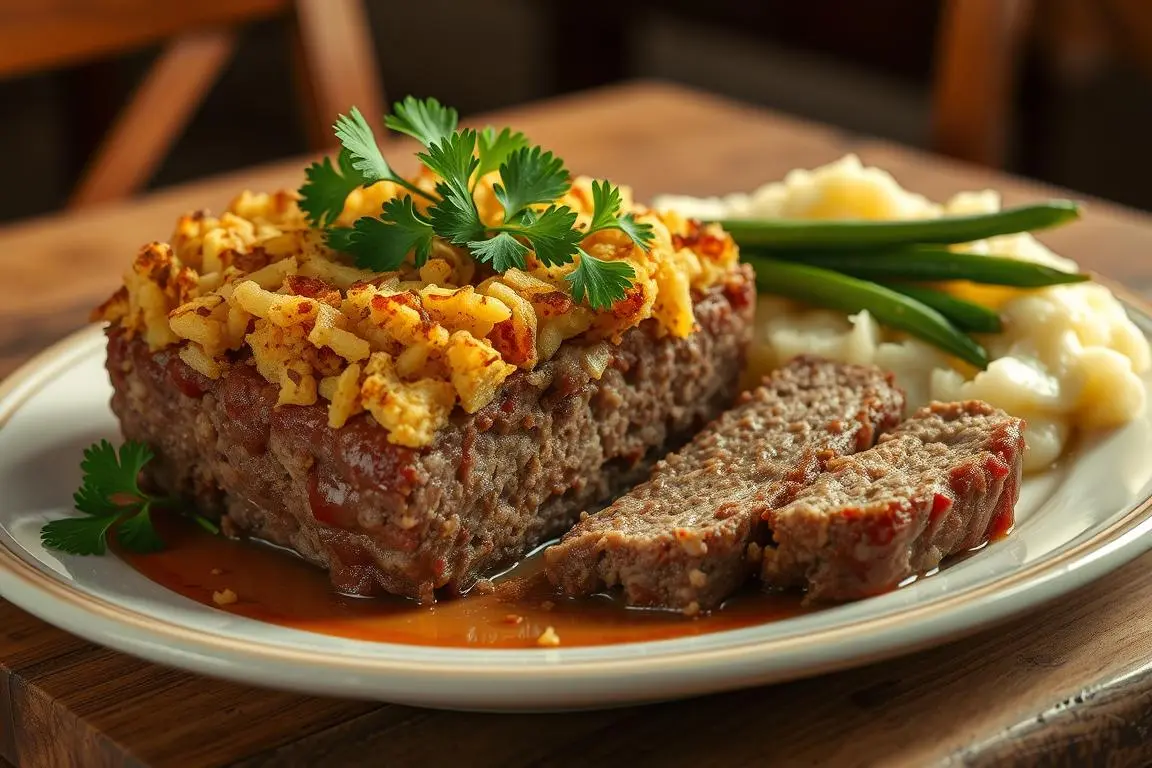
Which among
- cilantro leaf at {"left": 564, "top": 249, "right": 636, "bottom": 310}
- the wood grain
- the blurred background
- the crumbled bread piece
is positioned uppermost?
cilantro leaf at {"left": 564, "top": 249, "right": 636, "bottom": 310}

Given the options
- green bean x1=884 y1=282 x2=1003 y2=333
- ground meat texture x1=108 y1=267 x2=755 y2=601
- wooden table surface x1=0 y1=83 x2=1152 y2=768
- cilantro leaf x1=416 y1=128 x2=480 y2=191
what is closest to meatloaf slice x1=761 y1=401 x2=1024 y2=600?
wooden table surface x1=0 y1=83 x2=1152 y2=768

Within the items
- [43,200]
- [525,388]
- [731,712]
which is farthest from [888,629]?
[43,200]

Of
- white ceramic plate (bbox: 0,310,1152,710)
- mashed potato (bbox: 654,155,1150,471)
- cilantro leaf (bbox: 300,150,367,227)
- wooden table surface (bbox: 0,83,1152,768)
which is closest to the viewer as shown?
white ceramic plate (bbox: 0,310,1152,710)

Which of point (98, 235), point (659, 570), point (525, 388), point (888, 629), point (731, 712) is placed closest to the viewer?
point (888, 629)

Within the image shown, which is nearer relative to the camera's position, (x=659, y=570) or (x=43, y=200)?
(x=659, y=570)

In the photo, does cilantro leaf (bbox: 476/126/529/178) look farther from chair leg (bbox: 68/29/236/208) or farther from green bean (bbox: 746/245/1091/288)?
chair leg (bbox: 68/29/236/208)

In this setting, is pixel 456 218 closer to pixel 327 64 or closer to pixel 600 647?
pixel 600 647

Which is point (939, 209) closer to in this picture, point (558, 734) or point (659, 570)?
point (659, 570)
